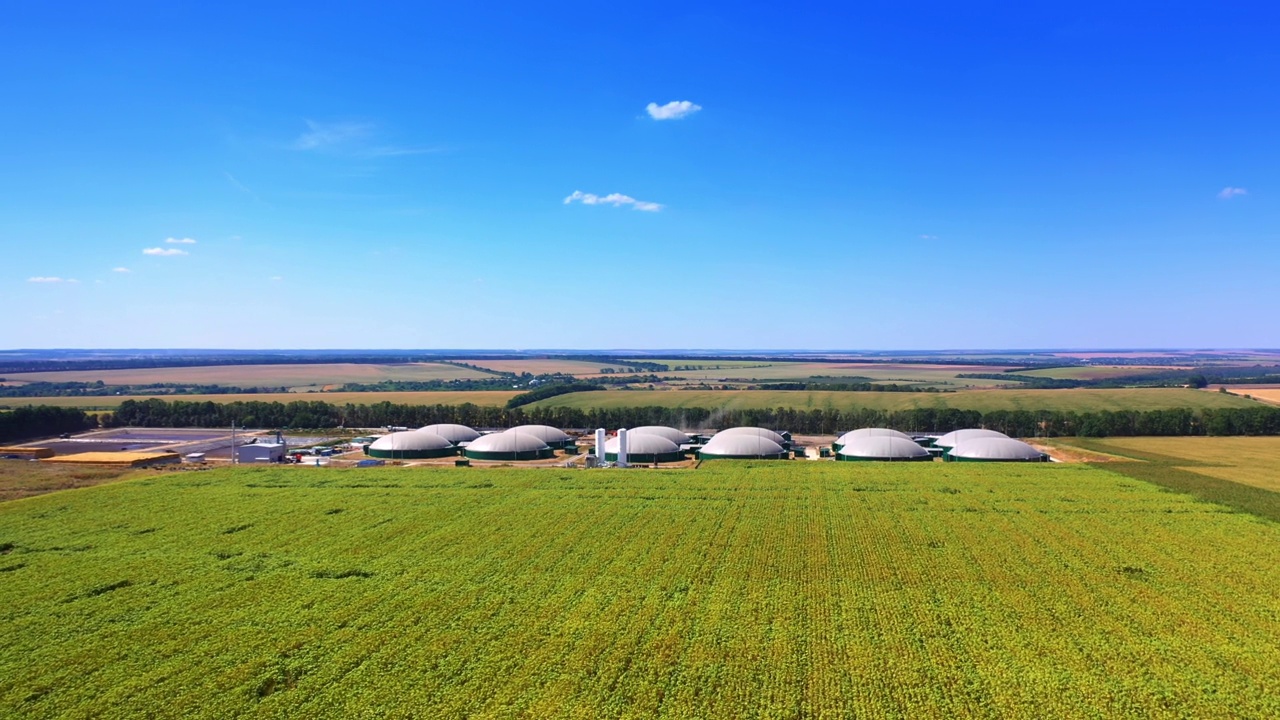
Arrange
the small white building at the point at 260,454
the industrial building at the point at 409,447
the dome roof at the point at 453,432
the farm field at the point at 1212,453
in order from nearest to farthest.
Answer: the farm field at the point at 1212,453 < the small white building at the point at 260,454 < the industrial building at the point at 409,447 < the dome roof at the point at 453,432

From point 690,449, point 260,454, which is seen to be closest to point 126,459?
point 260,454

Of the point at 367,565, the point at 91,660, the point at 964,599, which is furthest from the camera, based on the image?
the point at 367,565

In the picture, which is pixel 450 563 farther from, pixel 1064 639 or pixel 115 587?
pixel 1064 639

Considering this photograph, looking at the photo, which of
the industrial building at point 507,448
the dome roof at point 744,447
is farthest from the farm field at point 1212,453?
the industrial building at point 507,448

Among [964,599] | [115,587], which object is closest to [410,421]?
[115,587]

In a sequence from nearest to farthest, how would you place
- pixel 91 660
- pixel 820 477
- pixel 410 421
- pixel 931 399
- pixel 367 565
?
pixel 91 660, pixel 367 565, pixel 820 477, pixel 410 421, pixel 931 399

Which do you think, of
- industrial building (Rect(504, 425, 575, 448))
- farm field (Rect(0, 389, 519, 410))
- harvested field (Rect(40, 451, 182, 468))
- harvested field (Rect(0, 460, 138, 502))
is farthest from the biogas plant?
farm field (Rect(0, 389, 519, 410))

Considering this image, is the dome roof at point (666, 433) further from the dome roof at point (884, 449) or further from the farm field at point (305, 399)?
the farm field at point (305, 399)

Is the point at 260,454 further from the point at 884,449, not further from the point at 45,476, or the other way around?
the point at 884,449
